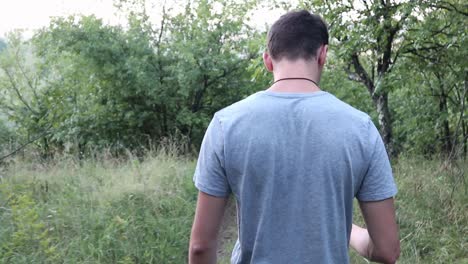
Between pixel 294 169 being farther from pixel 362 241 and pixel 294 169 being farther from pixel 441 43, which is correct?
pixel 441 43

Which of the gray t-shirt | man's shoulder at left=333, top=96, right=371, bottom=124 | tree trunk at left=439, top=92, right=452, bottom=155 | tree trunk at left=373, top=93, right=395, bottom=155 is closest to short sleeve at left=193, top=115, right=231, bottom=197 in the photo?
the gray t-shirt

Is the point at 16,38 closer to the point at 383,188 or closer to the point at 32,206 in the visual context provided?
the point at 32,206

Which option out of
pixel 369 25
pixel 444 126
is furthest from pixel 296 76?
pixel 444 126

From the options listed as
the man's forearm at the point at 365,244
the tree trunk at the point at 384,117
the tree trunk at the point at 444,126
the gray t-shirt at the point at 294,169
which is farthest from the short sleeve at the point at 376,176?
the tree trunk at the point at 444,126

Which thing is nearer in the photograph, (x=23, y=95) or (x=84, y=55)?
(x=84, y=55)

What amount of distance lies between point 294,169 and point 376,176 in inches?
9.7

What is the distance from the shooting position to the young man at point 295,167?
4.66ft

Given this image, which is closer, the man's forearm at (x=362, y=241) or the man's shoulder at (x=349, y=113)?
the man's shoulder at (x=349, y=113)

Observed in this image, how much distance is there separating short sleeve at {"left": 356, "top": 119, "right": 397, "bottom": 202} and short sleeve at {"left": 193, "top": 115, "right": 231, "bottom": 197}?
40 centimetres

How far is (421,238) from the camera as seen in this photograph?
5055 millimetres

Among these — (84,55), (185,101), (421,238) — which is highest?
(84,55)

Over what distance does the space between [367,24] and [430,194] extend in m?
2.22

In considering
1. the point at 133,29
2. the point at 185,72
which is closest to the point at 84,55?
the point at 133,29

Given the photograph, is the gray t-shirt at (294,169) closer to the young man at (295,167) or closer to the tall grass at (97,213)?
the young man at (295,167)
